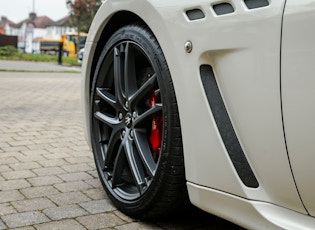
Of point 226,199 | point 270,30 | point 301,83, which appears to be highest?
point 270,30

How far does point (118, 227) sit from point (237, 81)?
3.30 ft

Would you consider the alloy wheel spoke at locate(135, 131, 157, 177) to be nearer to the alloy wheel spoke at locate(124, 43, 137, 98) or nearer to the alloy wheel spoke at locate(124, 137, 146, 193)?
the alloy wheel spoke at locate(124, 137, 146, 193)

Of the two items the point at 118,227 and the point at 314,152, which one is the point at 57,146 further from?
the point at 314,152

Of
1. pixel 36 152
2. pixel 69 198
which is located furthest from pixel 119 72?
pixel 36 152

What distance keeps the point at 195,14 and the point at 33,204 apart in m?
1.42

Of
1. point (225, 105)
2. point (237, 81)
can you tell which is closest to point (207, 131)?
point (225, 105)

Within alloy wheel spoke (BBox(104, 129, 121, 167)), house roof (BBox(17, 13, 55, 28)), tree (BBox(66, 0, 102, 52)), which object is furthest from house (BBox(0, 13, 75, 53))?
alloy wheel spoke (BBox(104, 129, 121, 167))

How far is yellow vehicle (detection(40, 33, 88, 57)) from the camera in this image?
3954 cm

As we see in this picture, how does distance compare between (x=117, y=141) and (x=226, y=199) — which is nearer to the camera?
(x=226, y=199)

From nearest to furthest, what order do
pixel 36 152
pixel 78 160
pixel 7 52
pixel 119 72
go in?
pixel 119 72, pixel 78 160, pixel 36 152, pixel 7 52

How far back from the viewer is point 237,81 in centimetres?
152

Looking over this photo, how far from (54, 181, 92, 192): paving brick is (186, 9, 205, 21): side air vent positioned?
1467 millimetres

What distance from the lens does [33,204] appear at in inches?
95.3

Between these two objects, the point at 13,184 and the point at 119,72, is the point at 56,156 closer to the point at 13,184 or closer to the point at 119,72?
the point at 13,184
